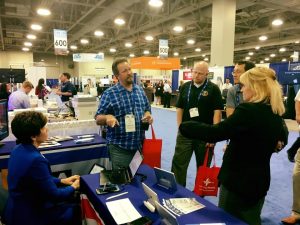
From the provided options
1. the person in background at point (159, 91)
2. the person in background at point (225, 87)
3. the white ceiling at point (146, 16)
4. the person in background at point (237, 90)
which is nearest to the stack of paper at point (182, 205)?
the person in background at point (237, 90)

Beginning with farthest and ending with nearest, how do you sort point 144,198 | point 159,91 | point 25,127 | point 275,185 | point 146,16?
1. point 159,91
2. point 146,16
3. point 275,185
4. point 25,127
5. point 144,198

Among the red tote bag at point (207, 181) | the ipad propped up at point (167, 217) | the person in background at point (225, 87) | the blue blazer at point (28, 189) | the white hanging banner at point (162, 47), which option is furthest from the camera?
the white hanging banner at point (162, 47)

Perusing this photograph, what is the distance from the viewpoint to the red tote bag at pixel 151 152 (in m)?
2.30

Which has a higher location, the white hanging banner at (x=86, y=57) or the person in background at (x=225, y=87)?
the white hanging banner at (x=86, y=57)

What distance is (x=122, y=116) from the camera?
2352 millimetres

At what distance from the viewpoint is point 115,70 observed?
240cm

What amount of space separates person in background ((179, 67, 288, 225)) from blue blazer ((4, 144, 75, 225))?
89cm

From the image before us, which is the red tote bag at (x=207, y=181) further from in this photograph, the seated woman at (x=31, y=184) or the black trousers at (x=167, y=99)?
the black trousers at (x=167, y=99)

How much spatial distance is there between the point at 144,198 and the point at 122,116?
91 cm

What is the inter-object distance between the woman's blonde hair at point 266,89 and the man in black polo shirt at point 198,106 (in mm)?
1281

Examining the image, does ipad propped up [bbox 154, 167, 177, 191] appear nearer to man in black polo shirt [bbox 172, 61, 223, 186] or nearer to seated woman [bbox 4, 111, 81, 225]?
seated woman [bbox 4, 111, 81, 225]

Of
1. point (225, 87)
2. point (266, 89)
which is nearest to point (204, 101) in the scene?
point (266, 89)

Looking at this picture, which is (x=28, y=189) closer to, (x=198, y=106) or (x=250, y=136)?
(x=250, y=136)

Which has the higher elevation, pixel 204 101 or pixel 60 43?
pixel 60 43
